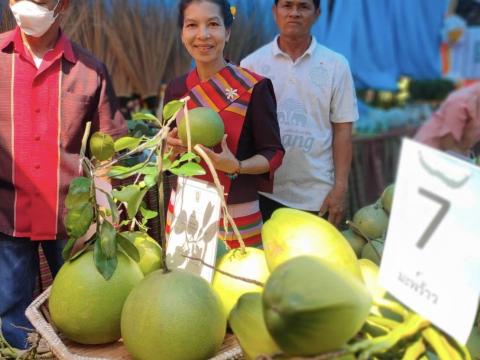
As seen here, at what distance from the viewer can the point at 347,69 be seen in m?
2.30

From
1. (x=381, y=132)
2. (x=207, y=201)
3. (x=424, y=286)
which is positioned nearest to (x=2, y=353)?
(x=207, y=201)

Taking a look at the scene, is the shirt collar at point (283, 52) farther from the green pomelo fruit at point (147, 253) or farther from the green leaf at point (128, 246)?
the green leaf at point (128, 246)

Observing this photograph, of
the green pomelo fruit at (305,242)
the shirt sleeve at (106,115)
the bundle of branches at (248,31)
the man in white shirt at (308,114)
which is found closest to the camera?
the green pomelo fruit at (305,242)

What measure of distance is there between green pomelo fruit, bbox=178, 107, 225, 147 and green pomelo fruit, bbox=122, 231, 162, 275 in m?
0.39

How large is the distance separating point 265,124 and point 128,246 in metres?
0.81

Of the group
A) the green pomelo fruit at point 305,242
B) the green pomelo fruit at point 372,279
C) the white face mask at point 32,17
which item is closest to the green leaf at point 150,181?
the green pomelo fruit at point 305,242

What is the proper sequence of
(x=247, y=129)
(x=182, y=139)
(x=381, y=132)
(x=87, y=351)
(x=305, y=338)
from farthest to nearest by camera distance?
(x=381, y=132) → (x=247, y=129) → (x=182, y=139) → (x=87, y=351) → (x=305, y=338)

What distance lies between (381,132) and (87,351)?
4.22 m

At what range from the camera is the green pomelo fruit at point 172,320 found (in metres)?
0.94

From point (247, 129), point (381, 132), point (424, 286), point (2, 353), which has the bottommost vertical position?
point (381, 132)

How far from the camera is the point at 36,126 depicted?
187cm

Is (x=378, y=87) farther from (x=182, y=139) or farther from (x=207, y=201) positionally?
(x=207, y=201)

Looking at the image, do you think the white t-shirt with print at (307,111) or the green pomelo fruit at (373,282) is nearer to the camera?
the green pomelo fruit at (373,282)

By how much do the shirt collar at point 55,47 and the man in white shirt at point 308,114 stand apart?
734 millimetres
